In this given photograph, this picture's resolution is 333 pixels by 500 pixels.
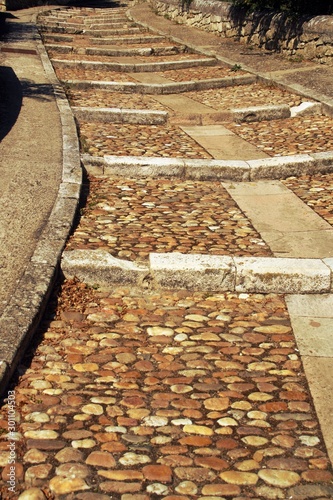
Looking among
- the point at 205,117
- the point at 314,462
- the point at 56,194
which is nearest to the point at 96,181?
the point at 56,194

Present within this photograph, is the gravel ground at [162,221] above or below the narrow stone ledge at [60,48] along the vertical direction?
below

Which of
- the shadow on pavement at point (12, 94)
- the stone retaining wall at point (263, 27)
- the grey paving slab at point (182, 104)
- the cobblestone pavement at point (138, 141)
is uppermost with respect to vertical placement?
the stone retaining wall at point (263, 27)

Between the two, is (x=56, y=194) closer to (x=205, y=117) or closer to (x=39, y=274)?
(x=39, y=274)

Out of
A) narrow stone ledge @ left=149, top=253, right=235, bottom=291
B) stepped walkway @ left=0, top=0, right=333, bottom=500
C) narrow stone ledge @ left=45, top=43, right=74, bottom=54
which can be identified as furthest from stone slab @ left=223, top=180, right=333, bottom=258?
narrow stone ledge @ left=45, top=43, right=74, bottom=54

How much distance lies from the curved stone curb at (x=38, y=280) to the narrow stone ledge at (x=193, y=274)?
720 millimetres

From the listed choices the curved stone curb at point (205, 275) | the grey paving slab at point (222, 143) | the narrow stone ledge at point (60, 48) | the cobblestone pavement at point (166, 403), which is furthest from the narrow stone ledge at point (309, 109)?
the narrow stone ledge at point (60, 48)

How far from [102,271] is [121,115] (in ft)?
16.7

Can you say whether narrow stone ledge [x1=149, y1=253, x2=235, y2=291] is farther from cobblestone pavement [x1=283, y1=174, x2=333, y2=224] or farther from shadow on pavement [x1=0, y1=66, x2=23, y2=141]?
shadow on pavement [x1=0, y1=66, x2=23, y2=141]

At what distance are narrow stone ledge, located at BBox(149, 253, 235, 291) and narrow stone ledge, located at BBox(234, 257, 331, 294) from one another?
84mm

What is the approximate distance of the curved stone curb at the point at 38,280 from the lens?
3531 millimetres

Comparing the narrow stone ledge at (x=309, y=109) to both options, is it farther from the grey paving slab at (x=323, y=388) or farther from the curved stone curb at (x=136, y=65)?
the grey paving slab at (x=323, y=388)

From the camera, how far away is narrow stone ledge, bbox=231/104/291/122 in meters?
9.61

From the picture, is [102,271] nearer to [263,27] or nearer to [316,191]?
[316,191]

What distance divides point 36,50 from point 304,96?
20.4 feet
